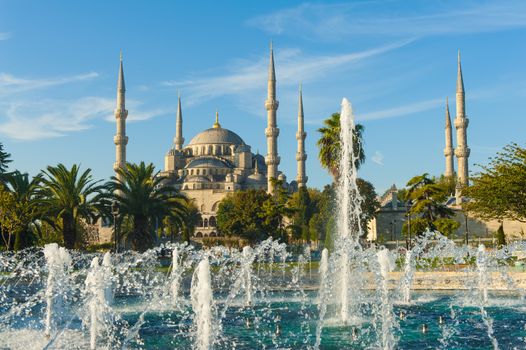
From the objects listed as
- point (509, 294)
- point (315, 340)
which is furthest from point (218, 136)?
point (315, 340)

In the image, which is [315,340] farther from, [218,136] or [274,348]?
[218,136]

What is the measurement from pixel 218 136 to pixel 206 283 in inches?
3386

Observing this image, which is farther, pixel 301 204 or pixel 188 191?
pixel 188 191

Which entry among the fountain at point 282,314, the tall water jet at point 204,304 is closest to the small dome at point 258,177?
the fountain at point 282,314

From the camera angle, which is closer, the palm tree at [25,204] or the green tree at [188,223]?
the palm tree at [25,204]

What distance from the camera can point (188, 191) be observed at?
81625mm

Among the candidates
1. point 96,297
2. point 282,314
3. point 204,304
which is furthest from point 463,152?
point 204,304

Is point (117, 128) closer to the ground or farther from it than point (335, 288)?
farther from it

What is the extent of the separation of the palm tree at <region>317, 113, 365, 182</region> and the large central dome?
6355 cm

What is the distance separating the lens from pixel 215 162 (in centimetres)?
8781

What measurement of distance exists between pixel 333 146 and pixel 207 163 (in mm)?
58808

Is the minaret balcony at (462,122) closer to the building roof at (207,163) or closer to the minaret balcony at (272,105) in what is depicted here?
the minaret balcony at (272,105)

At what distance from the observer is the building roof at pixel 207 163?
87000 millimetres

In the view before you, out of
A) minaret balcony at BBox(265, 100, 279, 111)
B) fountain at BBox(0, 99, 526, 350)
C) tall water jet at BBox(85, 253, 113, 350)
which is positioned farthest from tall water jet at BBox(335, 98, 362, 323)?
minaret balcony at BBox(265, 100, 279, 111)
